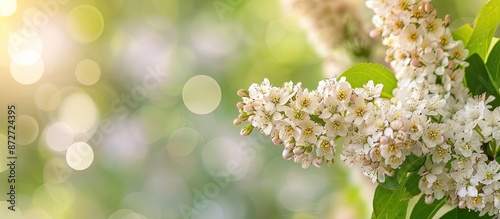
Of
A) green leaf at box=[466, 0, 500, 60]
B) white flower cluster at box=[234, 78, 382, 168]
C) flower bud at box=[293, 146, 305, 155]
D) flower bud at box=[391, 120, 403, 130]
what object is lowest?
flower bud at box=[293, 146, 305, 155]

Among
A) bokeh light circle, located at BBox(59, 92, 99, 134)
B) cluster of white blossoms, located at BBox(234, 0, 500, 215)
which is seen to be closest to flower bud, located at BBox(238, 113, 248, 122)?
cluster of white blossoms, located at BBox(234, 0, 500, 215)

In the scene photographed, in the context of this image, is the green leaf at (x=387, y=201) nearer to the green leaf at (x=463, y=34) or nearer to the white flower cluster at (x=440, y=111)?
the white flower cluster at (x=440, y=111)

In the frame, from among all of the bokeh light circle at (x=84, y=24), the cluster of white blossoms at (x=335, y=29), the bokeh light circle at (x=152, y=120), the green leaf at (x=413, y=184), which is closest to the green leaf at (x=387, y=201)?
the green leaf at (x=413, y=184)

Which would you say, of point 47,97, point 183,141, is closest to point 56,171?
point 47,97

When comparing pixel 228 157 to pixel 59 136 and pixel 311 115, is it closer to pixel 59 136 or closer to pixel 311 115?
pixel 59 136

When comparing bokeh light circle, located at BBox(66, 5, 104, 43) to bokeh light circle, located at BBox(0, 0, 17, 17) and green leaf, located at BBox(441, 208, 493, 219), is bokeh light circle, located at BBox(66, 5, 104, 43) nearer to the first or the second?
bokeh light circle, located at BBox(0, 0, 17, 17)

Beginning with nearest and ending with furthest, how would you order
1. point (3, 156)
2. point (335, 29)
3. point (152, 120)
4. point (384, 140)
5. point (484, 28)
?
point (384, 140)
point (484, 28)
point (335, 29)
point (3, 156)
point (152, 120)
